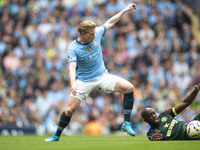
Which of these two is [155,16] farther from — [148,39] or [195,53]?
[195,53]

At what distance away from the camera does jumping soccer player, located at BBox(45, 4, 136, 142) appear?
8.94 m

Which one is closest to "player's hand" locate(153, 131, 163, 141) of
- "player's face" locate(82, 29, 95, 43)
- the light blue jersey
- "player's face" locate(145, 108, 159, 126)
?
"player's face" locate(145, 108, 159, 126)

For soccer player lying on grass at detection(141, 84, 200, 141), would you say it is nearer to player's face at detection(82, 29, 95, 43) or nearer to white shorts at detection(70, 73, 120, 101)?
white shorts at detection(70, 73, 120, 101)

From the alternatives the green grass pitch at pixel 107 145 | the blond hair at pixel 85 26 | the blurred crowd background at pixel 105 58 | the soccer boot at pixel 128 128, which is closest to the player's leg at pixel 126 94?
the soccer boot at pixel 128 128

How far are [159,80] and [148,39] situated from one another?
2.31 m

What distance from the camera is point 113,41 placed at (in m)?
18.3

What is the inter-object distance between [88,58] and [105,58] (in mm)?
8069

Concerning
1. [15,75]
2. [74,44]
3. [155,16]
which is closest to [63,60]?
[15,75]

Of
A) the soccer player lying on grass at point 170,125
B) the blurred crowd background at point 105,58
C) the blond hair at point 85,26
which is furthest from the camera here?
the blurred crowd background at point 105,58

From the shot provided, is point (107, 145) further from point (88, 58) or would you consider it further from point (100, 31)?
point (100, 31)

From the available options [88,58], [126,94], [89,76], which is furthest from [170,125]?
[88,58]

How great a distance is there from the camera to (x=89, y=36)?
8.92m

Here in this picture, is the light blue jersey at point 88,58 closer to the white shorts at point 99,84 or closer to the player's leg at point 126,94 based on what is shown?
the white shorts at point 99,84

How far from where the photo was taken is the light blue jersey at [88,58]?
9.00 metres
